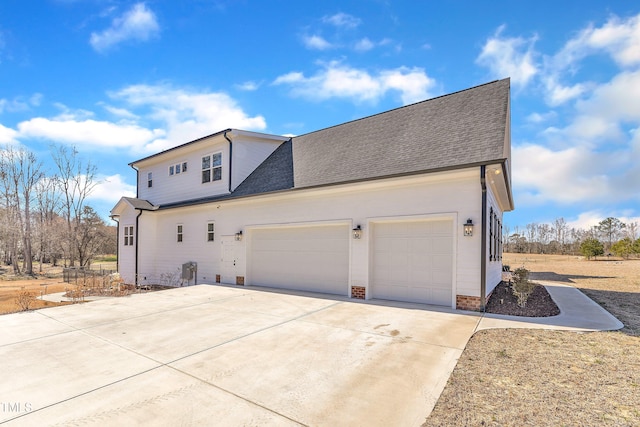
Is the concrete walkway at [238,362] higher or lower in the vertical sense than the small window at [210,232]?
lower

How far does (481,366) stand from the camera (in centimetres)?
414

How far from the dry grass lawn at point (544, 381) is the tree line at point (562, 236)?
3468 cm

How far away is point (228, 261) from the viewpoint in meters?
12.9

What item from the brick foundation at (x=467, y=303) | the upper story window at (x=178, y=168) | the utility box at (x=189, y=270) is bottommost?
the utility box at (x=189, y=270)

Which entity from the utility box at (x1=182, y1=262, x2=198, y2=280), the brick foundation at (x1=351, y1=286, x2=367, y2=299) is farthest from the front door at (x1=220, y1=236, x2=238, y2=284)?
the brick foundation at (x1=351, y1=286, x2=367, y2=299)

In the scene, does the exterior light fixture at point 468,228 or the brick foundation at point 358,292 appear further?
the brick foundation at point 358,292

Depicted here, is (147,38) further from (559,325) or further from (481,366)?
(559,325)

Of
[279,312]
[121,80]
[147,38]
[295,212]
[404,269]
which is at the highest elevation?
[147,38]

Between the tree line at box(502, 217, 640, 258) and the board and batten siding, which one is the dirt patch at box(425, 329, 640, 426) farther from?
the tree line at box(502, 217, 640, 258)

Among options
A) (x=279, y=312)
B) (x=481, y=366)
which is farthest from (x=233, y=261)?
(x=481, y=366)

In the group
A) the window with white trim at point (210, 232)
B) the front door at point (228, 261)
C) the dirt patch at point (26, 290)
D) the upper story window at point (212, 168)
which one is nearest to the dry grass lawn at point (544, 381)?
the front door at point (228, 261)

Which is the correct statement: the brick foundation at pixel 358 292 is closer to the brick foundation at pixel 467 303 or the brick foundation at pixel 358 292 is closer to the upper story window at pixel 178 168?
the brick foundation at pixel 467 303

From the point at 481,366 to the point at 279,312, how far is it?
4494 mm

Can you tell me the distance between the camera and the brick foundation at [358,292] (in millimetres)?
9041
